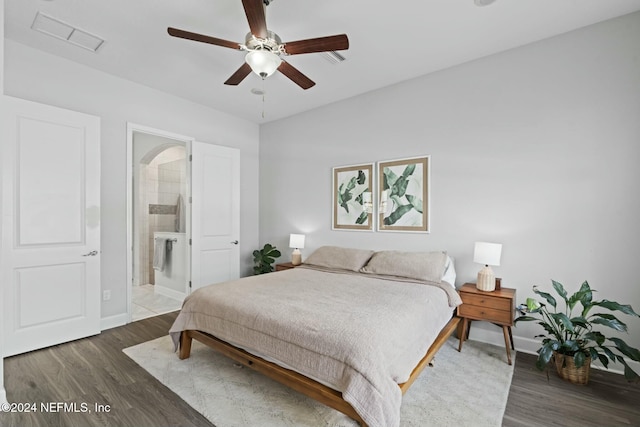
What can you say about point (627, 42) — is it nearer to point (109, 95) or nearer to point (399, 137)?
point (399, 137)

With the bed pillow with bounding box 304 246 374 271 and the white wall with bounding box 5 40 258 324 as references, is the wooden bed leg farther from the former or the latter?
the bed pillow with bounding box 304 246 374 271

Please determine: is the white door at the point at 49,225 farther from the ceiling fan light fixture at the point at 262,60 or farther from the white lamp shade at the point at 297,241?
the white lamp shade at the point at 297,241

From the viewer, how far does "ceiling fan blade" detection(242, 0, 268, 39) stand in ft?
5.88

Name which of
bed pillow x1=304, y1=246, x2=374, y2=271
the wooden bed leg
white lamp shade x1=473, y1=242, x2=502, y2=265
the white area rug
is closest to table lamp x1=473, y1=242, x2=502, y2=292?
white lamp shade x1=473, y1=242, x2=502, y2=265

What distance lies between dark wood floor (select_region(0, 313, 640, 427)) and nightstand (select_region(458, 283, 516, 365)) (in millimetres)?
374

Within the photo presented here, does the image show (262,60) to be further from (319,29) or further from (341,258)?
(341,258)

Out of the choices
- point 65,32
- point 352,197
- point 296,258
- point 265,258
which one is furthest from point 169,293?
point 65,32

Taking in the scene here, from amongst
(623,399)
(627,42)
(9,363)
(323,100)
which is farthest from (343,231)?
(9,363)

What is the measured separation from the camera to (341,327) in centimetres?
186

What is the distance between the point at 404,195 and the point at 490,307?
1.54 metres

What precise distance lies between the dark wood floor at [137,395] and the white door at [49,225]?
36cm

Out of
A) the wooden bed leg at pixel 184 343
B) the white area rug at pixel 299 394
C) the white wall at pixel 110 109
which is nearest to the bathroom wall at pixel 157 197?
the white wall at pixel 110 109

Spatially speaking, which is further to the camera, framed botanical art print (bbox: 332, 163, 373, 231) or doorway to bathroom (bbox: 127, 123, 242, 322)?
doorway to bathroom (bbox: 127, 123, 242, 322)

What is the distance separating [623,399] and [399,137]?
3.06 meters
